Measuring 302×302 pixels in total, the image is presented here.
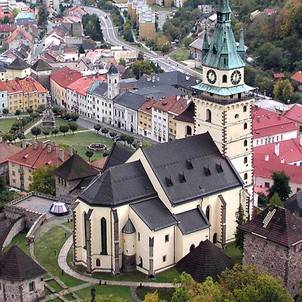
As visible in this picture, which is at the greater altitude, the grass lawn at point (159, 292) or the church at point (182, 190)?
the church at point (182, 190)

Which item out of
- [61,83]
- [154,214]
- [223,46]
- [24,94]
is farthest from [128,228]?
[61,83]

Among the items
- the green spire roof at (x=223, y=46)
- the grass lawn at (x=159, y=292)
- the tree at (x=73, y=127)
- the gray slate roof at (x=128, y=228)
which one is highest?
the green spire roof at (x=223, y=46)

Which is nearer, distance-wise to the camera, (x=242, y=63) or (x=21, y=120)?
(x=242, y=63)

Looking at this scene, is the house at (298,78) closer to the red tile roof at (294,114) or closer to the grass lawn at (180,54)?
the red tile roof at (294,114)

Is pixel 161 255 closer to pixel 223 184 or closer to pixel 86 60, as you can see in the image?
pixel 223 184

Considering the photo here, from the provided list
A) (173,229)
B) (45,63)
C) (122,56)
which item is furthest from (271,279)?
(122,56)

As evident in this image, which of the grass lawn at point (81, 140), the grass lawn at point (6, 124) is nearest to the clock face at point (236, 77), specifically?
the grass lawn at point (81, 140)

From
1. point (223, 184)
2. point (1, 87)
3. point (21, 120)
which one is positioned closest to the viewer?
point (223, 184)
